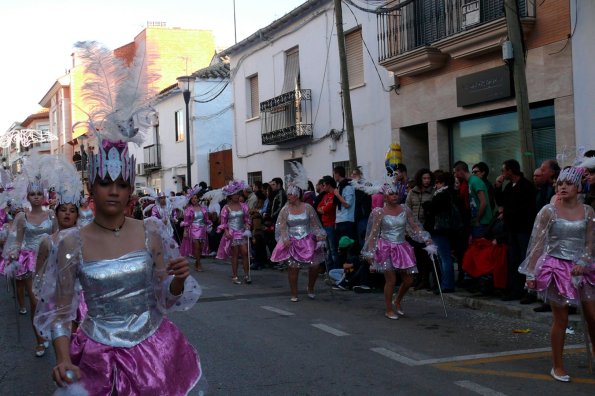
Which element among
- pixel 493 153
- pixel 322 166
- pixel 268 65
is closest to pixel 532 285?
pixel 493 153

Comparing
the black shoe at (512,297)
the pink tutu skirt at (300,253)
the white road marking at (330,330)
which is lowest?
the white road marking at (330,330)

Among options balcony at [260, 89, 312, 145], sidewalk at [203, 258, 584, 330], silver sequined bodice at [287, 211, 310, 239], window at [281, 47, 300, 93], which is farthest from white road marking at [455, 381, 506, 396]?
window at [281, 47, 300, 93]

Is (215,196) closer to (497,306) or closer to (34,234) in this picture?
(34,234)

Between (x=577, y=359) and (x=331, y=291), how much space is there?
5202 mm

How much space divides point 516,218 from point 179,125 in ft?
82.2

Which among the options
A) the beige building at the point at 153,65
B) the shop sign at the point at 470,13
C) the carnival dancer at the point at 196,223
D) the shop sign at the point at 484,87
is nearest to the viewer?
the beige building at the point at 153,65

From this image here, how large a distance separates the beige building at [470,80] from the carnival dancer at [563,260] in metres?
5.74

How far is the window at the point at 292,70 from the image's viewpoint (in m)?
21.9

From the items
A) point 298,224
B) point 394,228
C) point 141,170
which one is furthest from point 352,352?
point 141,170

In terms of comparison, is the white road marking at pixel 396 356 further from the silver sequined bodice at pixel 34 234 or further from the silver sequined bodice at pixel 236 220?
the silver sequined bodice at pixel 236 220

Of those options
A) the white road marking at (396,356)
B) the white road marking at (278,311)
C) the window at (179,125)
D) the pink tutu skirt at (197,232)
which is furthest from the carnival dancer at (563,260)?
the window at (179,125)

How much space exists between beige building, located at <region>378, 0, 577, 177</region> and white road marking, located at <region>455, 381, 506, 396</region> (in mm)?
6930

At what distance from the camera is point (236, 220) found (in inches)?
553

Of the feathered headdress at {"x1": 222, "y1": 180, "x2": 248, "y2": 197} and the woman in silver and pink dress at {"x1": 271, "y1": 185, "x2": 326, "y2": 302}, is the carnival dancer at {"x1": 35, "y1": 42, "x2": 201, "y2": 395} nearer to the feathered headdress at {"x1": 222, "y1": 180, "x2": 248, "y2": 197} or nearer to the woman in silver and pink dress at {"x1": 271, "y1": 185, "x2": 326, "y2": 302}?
the woman in silver and pink dress at {"x1": 271, "y1": 185, "x2": 326, "y2": 302}
